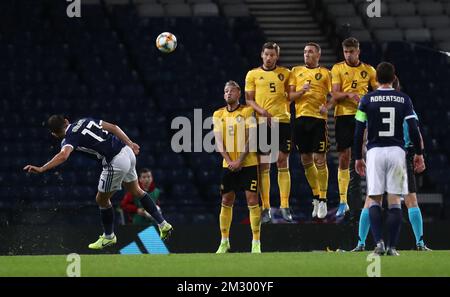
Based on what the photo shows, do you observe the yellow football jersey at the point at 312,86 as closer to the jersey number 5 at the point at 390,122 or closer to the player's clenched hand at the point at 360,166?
the player's clenched hand at the point at 360,166

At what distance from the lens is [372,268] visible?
12867 millimetres

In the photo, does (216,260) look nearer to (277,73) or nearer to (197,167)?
(277,73)

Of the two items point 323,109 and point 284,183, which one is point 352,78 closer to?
point 323,109

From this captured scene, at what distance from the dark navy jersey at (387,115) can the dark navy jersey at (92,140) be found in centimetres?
434

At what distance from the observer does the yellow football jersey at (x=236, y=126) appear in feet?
55.5

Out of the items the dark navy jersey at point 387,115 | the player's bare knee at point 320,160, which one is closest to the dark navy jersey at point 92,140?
the player's bare knee at point 320,160

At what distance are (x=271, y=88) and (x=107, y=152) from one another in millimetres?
2448

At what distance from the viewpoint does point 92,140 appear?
16750 mm

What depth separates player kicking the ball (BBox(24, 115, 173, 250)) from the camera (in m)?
16.5

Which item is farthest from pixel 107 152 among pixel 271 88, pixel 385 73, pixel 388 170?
pixel 385 73

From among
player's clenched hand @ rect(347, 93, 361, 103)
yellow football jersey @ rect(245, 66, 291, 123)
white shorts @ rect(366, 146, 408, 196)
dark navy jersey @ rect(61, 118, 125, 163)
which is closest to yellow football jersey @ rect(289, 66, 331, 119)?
yellow football jersey @ rect(245, 66, 291, 123)

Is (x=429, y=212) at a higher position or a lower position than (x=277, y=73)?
lower
